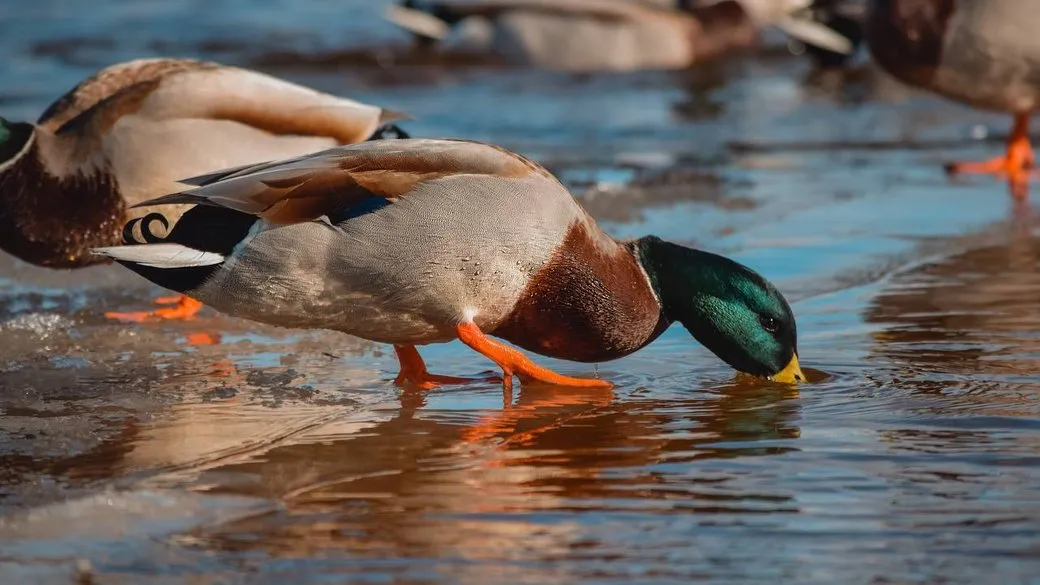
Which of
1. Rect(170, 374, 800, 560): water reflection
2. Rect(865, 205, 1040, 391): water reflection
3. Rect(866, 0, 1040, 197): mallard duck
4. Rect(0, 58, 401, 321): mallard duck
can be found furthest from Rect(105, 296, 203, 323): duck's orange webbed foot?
Rect(866, 0, 1040, 197): mallard duck

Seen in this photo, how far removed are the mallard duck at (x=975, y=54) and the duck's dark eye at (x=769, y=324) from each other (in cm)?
430

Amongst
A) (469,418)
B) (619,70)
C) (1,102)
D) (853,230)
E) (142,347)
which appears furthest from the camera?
(619,70)

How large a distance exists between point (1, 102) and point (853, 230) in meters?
7.75

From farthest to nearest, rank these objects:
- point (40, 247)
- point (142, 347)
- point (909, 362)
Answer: point (40, 247)
point (142, 347)
point (909, 362)

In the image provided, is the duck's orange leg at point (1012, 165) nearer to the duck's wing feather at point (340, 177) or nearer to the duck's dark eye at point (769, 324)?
the duck's dark eye at point (769, 324)

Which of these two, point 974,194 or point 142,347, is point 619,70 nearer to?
point 974,194

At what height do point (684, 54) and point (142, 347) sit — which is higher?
point (684, 54)

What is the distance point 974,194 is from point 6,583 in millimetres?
6137

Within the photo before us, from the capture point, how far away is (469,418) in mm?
4609

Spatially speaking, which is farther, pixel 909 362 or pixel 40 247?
pixel 40 247

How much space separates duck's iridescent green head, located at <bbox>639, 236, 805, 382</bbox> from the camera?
186 inches

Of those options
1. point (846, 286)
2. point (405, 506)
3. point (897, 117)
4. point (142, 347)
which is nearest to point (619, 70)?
point (897, 117)

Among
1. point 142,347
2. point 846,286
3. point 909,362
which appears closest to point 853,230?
point 846,286

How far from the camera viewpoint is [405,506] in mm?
3736
